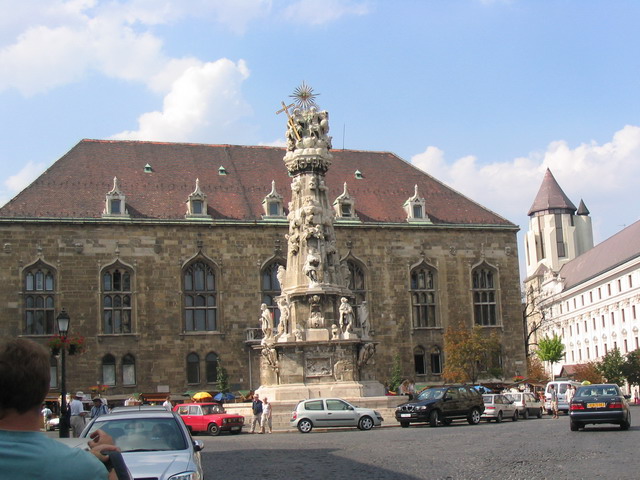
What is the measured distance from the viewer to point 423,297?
5347 centimetres

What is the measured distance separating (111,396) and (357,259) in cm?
1518

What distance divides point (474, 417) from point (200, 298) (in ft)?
71.7

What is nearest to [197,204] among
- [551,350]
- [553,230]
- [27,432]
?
[551,350]

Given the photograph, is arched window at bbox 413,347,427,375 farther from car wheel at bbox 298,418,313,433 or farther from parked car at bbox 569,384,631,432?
parked car at bbox 569,384,631,432

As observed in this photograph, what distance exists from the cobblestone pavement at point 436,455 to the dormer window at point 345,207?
86.0ft

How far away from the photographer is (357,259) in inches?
2058

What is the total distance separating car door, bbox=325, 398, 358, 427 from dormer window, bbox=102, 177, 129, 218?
23.6 metres

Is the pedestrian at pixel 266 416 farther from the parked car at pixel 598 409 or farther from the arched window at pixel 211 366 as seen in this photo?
the arched window at pixel 211 366

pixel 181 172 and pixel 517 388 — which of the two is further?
pixel 181 172

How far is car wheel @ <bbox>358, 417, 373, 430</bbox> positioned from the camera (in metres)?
29.6

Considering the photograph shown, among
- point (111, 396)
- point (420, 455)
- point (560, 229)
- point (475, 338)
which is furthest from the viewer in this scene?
point (560, 229)

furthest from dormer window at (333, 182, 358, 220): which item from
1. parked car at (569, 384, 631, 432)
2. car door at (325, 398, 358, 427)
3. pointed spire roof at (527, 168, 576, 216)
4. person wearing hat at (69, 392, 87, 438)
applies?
pointed spire roof at (527, 168, 576, 216)

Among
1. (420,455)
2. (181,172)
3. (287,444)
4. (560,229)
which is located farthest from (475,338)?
(560,229)

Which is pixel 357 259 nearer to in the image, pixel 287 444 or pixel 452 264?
pixel 452 264
